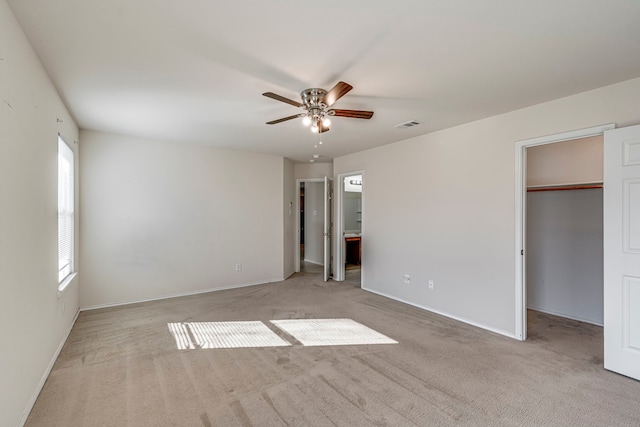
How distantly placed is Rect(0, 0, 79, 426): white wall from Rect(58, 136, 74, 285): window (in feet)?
1.58

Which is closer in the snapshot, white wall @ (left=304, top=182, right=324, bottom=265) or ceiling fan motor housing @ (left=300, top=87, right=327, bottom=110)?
ceiling fan motor housing @ (left=300, top=87, right=327, bottom=110)

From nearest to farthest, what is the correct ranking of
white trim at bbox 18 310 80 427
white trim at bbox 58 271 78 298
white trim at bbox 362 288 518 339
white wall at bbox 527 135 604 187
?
white trim at bbox 18 310 80 427
white trim at bbox 58 271 78 298
white trim at bbox 362 288 518 339
white wall at bbox 527 135 604 187

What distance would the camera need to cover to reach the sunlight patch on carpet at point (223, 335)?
3018 millimetres

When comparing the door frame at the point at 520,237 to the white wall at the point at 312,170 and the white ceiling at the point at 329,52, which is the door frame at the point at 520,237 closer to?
the white ceiling at the point at 329,52

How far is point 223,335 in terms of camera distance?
325 centimetres

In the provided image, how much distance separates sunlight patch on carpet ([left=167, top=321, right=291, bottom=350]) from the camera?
3.02 m

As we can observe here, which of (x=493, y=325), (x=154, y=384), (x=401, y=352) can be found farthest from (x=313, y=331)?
(x=493, y=325)

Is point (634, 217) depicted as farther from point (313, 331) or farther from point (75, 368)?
point (75, 368)

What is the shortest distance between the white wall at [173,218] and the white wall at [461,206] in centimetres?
207

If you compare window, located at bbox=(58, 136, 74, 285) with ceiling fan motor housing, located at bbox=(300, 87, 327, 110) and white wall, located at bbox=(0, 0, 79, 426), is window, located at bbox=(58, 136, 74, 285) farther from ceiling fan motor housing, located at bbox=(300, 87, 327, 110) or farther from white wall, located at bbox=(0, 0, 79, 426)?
ceiling fan motor housing, located at bbox=(300, 87, 327, 110)

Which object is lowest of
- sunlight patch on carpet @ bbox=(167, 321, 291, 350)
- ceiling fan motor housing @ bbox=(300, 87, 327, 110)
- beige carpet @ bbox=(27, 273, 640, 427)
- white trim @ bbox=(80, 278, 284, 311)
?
beige carpet @ bbox=(27, 273, 640, 427)

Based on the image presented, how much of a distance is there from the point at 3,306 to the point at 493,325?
4178 millimetres

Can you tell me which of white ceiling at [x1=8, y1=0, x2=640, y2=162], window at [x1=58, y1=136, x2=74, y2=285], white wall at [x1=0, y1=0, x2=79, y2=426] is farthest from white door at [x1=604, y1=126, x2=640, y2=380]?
window at [x1=58, y1=136, x2=74, y2=285]

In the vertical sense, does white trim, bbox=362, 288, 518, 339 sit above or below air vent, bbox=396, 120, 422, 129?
below
